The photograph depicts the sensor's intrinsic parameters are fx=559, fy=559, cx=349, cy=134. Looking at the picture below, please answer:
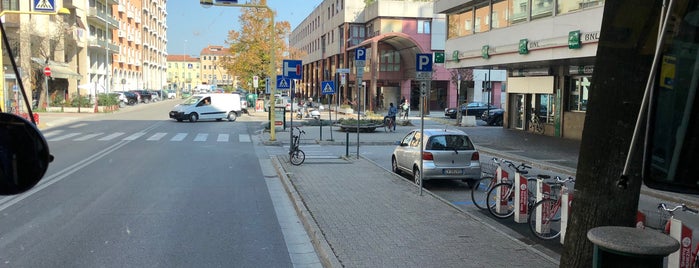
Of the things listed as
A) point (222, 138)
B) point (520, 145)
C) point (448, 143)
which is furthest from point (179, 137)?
point (448, 143)

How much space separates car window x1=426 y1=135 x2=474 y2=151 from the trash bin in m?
8.75

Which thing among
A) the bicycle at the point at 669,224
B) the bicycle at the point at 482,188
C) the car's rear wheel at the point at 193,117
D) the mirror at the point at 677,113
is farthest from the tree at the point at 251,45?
the mirror at the point at 677,113

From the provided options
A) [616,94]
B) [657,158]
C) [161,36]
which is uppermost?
[161,36]

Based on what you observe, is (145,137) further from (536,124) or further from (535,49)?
(536,124)

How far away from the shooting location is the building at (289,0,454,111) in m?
51.6

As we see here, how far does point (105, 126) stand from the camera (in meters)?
30.8

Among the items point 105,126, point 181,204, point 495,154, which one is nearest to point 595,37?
point 495,154

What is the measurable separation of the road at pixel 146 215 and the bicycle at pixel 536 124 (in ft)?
50.9

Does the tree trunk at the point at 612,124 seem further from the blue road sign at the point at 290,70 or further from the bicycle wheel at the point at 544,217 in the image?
the blue road sign at the point at 290,70

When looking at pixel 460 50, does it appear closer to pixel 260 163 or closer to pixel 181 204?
pixel 260 163

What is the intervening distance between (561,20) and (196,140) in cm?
1533

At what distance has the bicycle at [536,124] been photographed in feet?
88.7

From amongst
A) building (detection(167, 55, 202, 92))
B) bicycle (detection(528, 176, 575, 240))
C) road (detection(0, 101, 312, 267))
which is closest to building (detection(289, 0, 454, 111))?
road (detection(0, 101, 312, 267))

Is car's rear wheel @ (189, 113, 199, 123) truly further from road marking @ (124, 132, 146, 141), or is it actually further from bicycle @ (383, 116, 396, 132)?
bicycle @ (383, 116, 396, 132)
